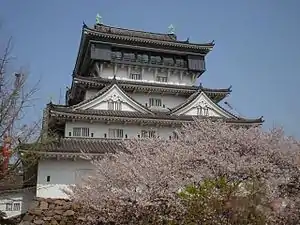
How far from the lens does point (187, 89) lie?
107ft

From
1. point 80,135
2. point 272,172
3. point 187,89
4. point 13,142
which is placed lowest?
point 272,172

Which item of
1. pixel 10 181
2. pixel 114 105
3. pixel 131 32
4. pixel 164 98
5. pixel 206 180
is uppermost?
pixel 131 32

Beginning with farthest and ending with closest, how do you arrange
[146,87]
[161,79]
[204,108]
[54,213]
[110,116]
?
[161,79], [146,87], [204,108], [110,116], [54,213]

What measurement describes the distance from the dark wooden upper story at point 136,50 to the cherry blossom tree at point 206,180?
17.6 metres

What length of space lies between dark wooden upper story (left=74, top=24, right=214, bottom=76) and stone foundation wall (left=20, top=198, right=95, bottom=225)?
15.5 m

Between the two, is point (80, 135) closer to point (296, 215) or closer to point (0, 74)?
point (0, 74)

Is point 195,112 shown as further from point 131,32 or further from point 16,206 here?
point 16,206

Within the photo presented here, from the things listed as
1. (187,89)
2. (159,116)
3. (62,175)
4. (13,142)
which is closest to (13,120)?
(13,142)

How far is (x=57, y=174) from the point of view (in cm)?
2442

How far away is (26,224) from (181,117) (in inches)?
553

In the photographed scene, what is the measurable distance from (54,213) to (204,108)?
15880 millimetres

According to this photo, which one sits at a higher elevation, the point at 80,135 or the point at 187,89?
the point at 187,89

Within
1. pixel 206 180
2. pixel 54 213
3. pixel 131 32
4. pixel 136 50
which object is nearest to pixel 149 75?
pixel 136 50

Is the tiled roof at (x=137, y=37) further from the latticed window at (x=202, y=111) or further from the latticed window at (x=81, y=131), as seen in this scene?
the latticed window at (x=81, y=131)
